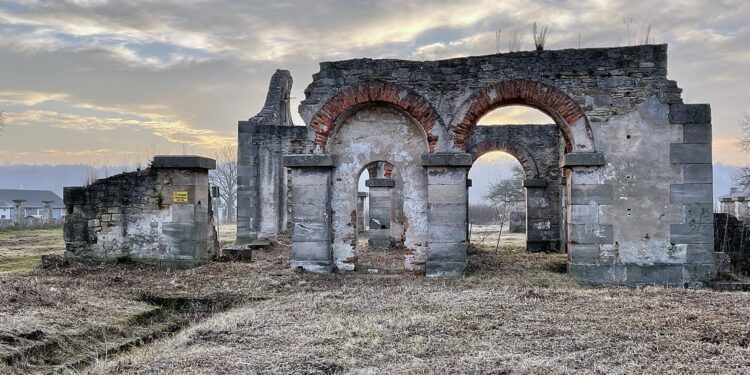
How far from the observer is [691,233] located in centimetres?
1149

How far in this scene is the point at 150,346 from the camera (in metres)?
7.20

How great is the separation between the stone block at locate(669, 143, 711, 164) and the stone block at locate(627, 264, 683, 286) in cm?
214

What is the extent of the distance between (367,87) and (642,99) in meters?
5.71

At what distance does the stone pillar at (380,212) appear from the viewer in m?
20.2

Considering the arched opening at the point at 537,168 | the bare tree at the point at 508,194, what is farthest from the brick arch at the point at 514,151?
the bare tree at the point at 508,194

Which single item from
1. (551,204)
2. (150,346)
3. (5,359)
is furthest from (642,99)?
(5,359)

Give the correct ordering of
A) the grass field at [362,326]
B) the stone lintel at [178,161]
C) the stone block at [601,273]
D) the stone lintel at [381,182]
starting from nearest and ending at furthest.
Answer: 1. the grass field at [362,326]
2. the stone block at [601,273]
3. the stone lintel at [178,161]
4. the stone lintel at [381,182]

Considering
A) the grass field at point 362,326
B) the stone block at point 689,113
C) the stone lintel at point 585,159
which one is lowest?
the grass field at point 362,326

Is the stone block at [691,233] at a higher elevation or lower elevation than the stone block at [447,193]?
lower

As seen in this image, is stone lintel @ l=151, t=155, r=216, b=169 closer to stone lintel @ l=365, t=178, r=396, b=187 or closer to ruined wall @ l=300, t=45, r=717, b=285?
ruined wall @ l=300, t=45, r=717, b=285

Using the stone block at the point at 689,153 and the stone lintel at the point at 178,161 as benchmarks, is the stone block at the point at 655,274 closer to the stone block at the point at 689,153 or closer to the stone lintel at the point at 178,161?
the stone block at the point at 689,153

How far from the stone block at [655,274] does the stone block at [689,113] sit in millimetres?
2947

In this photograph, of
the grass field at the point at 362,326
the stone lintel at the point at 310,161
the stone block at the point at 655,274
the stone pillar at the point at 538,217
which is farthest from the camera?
the stone pillar at the point at 538,217

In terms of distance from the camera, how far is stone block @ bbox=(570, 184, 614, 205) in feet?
38.3
